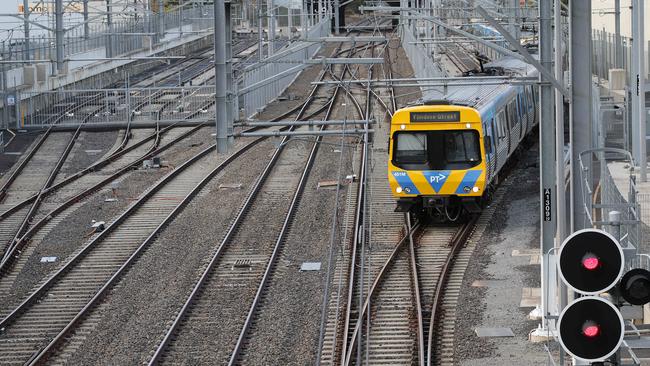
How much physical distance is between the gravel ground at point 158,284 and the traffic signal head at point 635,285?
27.4 feet

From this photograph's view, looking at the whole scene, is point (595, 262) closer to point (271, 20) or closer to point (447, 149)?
point (447, 149)

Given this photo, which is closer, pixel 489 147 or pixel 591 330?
pixel 591 330

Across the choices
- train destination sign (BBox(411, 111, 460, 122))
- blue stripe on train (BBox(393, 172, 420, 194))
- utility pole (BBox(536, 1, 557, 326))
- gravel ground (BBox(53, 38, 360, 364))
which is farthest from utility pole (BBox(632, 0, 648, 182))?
utility pole (BBox(536, 1, 557, 326))

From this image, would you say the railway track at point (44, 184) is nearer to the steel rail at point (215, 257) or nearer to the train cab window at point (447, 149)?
the steel rail at point (215, 257)

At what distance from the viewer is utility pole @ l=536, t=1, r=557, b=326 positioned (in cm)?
1327

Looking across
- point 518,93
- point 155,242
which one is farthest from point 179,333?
point 518,93

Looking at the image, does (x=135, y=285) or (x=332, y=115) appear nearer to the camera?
(x=135, y=285)

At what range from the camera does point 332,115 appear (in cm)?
3828

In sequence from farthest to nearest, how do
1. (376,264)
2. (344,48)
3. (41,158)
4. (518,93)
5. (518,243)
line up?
(344,48)
(41,158)
(518,93)
(518,243)
(376,264)

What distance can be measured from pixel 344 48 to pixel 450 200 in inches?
1961

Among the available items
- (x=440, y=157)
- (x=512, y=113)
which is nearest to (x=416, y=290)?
(x=440, y=157)

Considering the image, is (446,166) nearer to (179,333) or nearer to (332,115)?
(179,333)

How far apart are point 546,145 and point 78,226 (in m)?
10.8

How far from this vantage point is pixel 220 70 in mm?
17203
